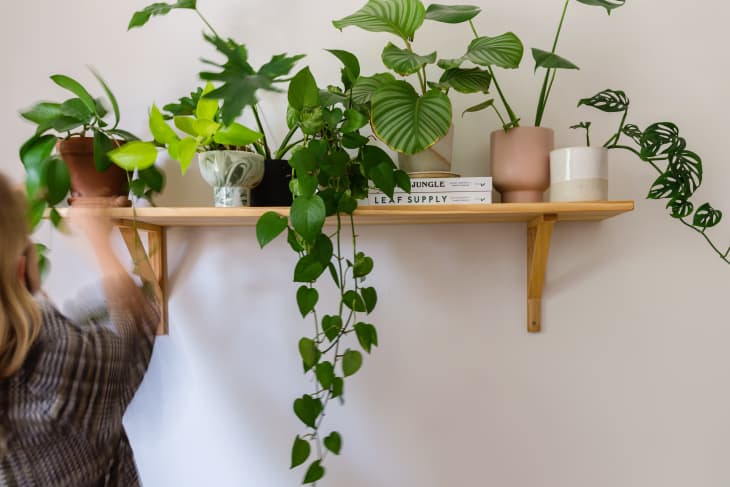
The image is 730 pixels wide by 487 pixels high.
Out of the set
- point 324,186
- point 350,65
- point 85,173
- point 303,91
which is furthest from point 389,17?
point 85,173

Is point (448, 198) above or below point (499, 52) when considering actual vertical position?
below

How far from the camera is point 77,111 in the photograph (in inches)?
34.4

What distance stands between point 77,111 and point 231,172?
0.98ft

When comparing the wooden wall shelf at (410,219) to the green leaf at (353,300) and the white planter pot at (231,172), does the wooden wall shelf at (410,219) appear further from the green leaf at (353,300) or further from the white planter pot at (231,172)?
the green leaf at (353,300)

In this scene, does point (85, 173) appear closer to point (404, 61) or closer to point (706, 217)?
point (404, 61)

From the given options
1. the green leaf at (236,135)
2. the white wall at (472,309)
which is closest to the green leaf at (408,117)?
the green leaf at (236,135)

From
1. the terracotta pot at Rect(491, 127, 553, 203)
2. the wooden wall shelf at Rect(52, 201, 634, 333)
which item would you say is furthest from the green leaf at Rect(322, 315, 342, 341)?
the terracotta pot at Rect(491, 127, 553, 203)

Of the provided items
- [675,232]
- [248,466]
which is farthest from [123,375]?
[675,232]

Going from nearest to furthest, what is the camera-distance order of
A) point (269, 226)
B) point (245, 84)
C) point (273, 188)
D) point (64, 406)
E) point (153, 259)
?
point (245, 84) → point (64, 406) → point (269, 226) → point (273, 188) → point (153, 259)

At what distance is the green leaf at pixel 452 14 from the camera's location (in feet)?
2.83

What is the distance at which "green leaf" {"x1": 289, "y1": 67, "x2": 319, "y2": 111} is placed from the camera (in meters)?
0.80

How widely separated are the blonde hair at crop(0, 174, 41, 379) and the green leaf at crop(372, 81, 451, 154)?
0.56m

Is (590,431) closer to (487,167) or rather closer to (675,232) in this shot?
(675,232)

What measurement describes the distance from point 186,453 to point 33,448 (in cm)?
45
